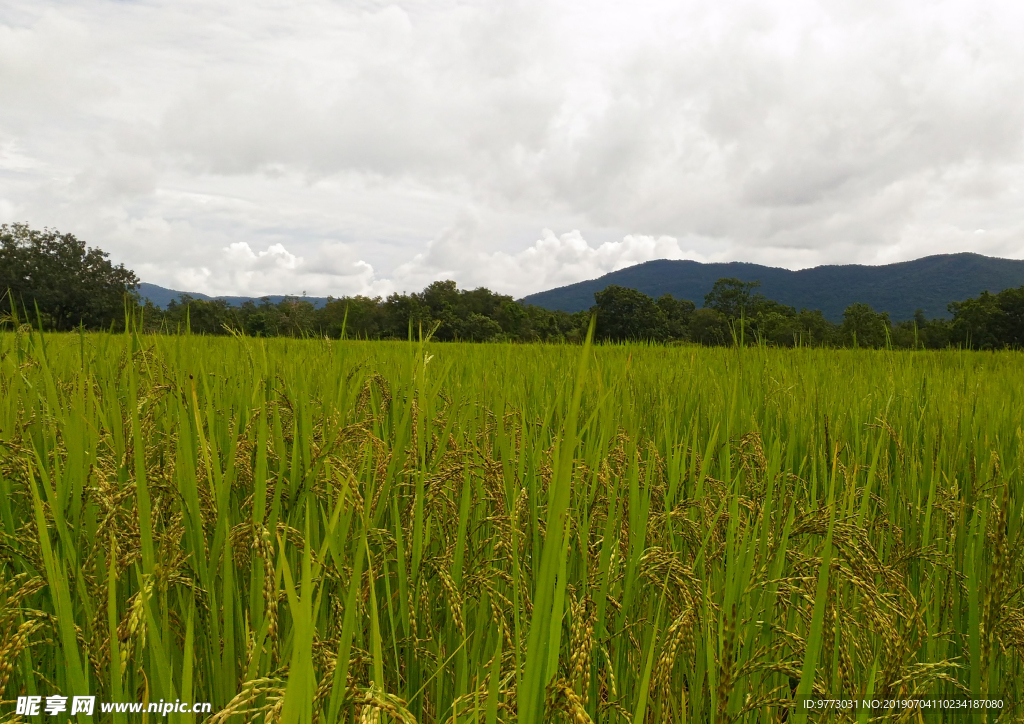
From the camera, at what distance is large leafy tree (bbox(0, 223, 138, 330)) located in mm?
45938

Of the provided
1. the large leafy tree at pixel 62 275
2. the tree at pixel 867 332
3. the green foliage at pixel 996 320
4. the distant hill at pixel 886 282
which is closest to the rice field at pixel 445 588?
the tree at pixel 867 332

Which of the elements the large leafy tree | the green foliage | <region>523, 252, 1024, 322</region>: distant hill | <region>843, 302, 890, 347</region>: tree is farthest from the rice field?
<region>523, 252, 1024, 322</region>: distant hill

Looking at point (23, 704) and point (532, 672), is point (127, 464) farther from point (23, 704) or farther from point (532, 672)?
point (532, 672)

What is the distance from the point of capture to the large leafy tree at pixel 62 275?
151ft

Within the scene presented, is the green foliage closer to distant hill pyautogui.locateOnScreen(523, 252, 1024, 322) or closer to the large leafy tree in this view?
the large leafy tree

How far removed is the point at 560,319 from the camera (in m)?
44.3

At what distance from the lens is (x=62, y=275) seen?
158ft

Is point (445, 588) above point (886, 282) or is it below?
below

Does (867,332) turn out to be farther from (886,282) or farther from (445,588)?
(886,282)

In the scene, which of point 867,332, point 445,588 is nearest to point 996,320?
point 867,332

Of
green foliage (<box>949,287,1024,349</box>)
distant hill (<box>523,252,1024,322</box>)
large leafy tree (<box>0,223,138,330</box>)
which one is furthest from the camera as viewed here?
distant hill (<box>523,252,1024,322</box>)

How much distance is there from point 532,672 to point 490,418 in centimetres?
201

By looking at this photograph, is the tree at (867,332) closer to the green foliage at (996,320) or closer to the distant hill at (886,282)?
the green foliage at (996,320)

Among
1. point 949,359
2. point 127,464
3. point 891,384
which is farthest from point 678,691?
point 949,359
